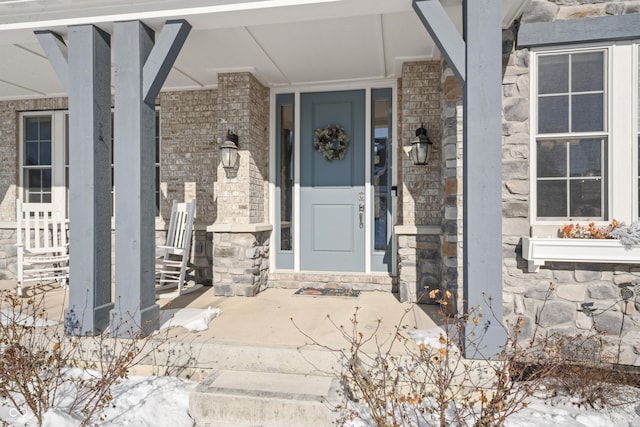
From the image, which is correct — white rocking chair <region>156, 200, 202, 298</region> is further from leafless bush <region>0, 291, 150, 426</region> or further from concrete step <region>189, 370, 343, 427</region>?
concrete step <region>189, 370, 343, 427</region>

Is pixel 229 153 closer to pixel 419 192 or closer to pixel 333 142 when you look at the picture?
pixel 333 142

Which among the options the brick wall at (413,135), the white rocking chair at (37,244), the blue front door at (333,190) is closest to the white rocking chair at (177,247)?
the white rocking chair at (37,244)

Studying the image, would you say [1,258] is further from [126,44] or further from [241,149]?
[126,44]

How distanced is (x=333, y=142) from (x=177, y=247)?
2.28m

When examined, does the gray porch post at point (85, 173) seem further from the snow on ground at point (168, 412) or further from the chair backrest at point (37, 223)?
the chair backrest at point (37, 223)

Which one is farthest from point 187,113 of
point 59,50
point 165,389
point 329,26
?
point 165,389

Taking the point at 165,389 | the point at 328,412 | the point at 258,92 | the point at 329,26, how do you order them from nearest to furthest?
the point at 328,412
the point at 165,389
the point at 329,26
the point at 258,92

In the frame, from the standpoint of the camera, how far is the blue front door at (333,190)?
4.68 meters

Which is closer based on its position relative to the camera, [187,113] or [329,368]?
[329,368]

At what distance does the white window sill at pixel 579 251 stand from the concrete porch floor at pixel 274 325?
98 centimetres

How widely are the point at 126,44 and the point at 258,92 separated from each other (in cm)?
197

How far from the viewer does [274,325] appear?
322 centimetres

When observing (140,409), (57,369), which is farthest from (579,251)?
(57,369)

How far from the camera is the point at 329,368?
99.3 inches
